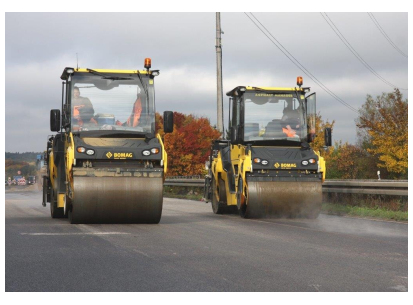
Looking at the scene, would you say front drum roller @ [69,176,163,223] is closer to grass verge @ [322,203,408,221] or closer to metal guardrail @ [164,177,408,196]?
grass verge @ [322,203,408,221]

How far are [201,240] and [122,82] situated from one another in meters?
5.29

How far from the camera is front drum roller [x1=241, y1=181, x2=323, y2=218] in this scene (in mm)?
→ 16312

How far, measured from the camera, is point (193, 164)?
61250mm

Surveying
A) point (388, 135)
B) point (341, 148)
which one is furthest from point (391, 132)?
point (341, 148)

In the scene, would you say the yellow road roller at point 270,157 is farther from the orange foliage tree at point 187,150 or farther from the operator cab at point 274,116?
the orange foliage tree at point 187,150

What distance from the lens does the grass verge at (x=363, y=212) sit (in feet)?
54.0

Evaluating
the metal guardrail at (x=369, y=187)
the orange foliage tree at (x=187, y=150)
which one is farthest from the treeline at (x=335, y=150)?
the metal guardrail at (x=369, y=187)

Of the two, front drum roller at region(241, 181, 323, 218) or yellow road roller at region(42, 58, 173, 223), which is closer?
yellow road roller at region(42, 58, 173, 223)

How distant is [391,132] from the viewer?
4406cm

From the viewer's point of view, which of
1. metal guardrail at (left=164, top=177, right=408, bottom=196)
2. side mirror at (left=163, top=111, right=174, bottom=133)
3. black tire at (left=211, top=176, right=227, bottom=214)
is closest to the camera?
side mirror at (left=163, top=111, right=174, bottom=133)

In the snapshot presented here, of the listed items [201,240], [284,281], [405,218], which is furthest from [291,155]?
[284,281]

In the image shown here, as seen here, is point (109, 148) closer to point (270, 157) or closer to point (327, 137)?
point (270, 157)

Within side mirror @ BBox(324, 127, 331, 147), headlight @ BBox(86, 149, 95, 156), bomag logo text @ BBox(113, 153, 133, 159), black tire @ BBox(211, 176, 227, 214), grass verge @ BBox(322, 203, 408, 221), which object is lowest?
grass verge @ BBox(322, 203, 408, 221)

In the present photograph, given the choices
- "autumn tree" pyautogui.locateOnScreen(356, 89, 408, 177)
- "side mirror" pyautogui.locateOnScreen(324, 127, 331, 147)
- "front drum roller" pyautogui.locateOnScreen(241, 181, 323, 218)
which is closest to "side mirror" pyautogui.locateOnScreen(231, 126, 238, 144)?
"front drum roller" pyautogui.locateOnScreen(241, 181, 323, 218)
